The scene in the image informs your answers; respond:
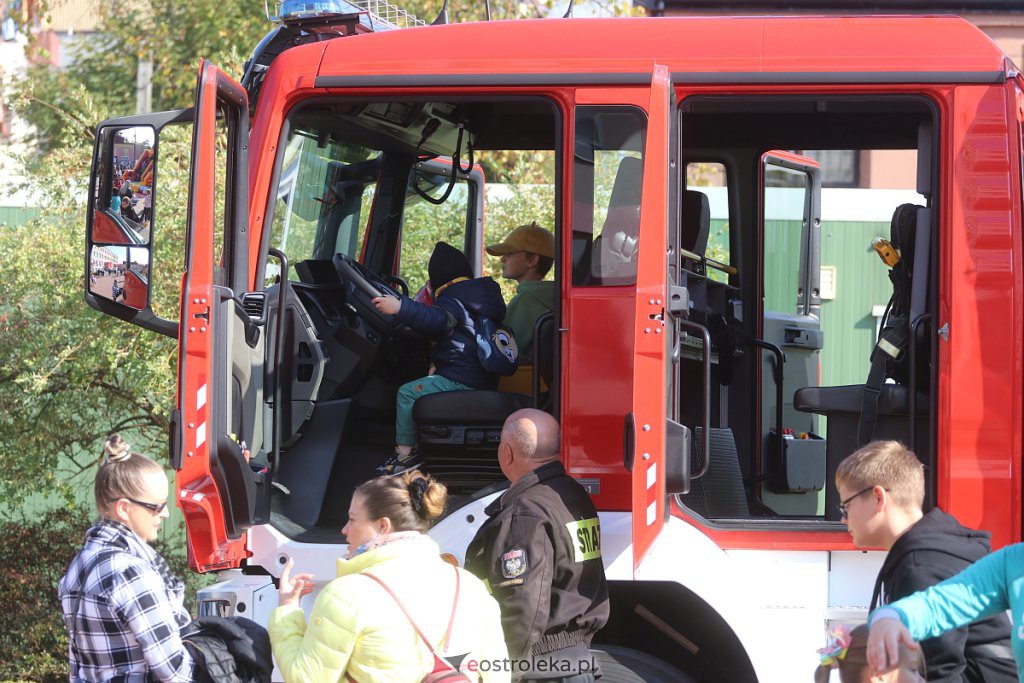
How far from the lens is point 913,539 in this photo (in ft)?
9.43

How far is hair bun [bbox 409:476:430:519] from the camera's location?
10.7 ft

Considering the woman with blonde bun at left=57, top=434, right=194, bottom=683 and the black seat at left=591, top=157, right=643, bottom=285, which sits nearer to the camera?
the woman with blonde bun at left=57, top=434, right=194, bottom=683

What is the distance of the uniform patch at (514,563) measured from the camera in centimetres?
352

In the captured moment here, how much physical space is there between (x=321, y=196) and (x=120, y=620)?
2260 millimetres

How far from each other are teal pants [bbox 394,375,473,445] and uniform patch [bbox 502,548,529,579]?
111 cm

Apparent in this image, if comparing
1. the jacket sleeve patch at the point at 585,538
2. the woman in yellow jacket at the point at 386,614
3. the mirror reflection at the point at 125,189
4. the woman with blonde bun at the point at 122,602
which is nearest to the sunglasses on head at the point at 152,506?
the woman with blonde bun at the point at 122,602

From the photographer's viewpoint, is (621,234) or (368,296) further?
(368,296)

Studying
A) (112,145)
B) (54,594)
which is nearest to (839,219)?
(54,594)

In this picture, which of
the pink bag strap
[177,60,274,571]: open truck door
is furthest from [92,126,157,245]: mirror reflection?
the pink bag strap

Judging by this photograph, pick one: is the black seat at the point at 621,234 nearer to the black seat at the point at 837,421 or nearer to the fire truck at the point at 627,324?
the fire truck at the point at 627,324

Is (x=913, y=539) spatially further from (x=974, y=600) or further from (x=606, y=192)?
(x=606, y=192)

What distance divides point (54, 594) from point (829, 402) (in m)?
5.77

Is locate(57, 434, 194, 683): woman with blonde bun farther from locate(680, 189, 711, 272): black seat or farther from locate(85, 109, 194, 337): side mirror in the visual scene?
locate(680, 189, 711, 272): black seat

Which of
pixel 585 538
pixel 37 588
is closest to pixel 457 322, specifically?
pixel 585 538
